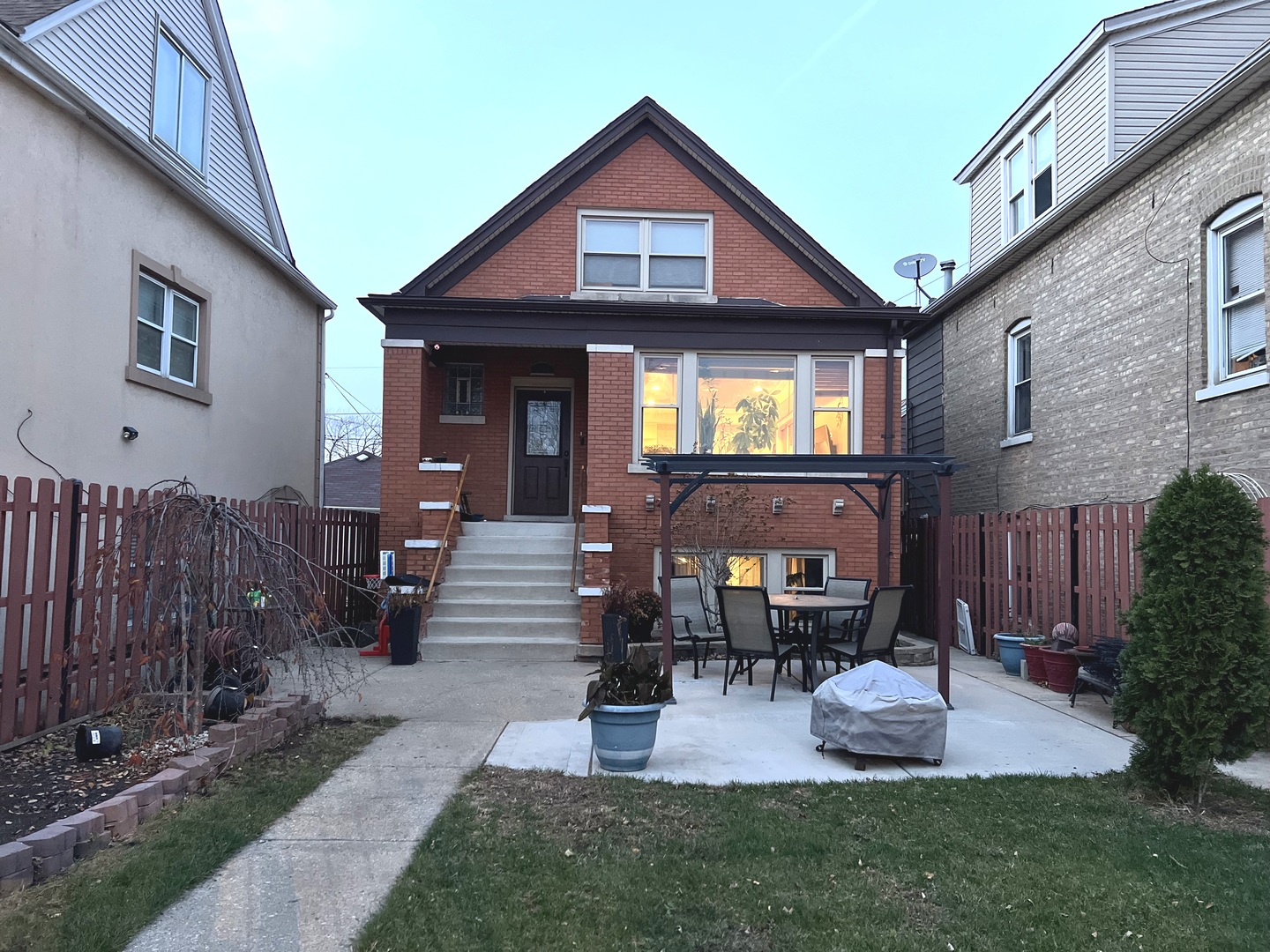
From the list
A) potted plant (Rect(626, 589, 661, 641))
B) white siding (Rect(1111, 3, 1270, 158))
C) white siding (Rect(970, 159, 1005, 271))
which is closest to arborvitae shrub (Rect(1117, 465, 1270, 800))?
potted plant (Rect(626, 589, 661, 641))

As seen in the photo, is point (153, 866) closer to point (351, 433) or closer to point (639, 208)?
point (639, 208)

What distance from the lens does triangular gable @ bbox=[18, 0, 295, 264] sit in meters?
8.61

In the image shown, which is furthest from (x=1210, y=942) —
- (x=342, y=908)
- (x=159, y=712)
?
(x=159, y=712)

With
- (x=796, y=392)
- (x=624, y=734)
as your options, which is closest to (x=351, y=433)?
(x=796, y=392)

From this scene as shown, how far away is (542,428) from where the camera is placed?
46.0 ft

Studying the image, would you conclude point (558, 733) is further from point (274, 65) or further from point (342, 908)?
point (274, 65)

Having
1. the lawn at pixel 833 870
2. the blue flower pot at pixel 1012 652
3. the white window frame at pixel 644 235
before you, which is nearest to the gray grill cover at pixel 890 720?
the lawn at pixel 833 870

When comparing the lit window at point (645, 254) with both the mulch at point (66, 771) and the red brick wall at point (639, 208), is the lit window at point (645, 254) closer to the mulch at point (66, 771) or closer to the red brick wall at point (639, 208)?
the red brick wall at point (639, 208)

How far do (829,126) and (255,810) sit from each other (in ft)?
263

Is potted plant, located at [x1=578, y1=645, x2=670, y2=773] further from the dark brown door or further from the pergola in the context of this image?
the dark brown door

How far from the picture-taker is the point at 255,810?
475cm

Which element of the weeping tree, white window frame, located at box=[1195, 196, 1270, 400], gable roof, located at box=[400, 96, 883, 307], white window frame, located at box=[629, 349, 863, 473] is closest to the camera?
the weeping tree

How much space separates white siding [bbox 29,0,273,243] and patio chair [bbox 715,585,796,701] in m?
8.16

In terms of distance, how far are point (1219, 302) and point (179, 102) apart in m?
12.5
